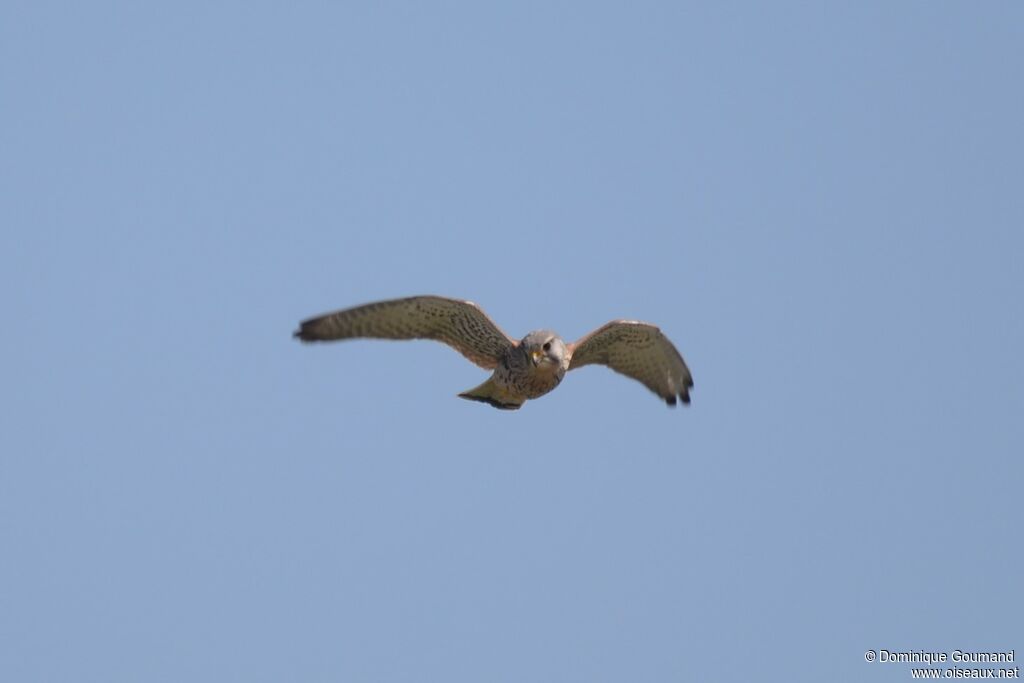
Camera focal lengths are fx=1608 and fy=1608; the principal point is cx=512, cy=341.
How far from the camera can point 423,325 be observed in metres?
21.0

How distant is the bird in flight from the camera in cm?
2028

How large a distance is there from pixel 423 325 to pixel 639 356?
378 cm

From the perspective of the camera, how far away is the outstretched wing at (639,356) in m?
22.3

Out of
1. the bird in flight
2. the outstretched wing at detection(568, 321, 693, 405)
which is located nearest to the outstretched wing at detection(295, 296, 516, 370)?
the bird in flight

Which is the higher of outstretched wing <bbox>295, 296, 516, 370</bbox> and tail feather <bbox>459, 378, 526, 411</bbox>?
outstretched wing <bbox>295, 296, 516, 370</bbox>

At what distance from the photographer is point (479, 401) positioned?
71.9 feet

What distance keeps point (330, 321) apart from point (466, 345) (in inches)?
80.5

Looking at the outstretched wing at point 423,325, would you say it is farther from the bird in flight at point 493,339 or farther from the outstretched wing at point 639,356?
the outstretched wing at point 639,356

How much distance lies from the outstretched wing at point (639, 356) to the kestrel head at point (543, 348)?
1.07m

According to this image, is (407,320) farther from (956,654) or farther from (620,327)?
(956,654)

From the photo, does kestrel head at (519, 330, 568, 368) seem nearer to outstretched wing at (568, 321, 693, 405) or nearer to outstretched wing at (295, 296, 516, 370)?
outstretched wing at (295, 296, 516, 370)

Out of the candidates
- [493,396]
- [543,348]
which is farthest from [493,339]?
[493,396]

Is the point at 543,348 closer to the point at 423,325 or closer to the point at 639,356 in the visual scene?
the point at 423,325

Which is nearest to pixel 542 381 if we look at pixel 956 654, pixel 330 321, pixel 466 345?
pixel 466 345
